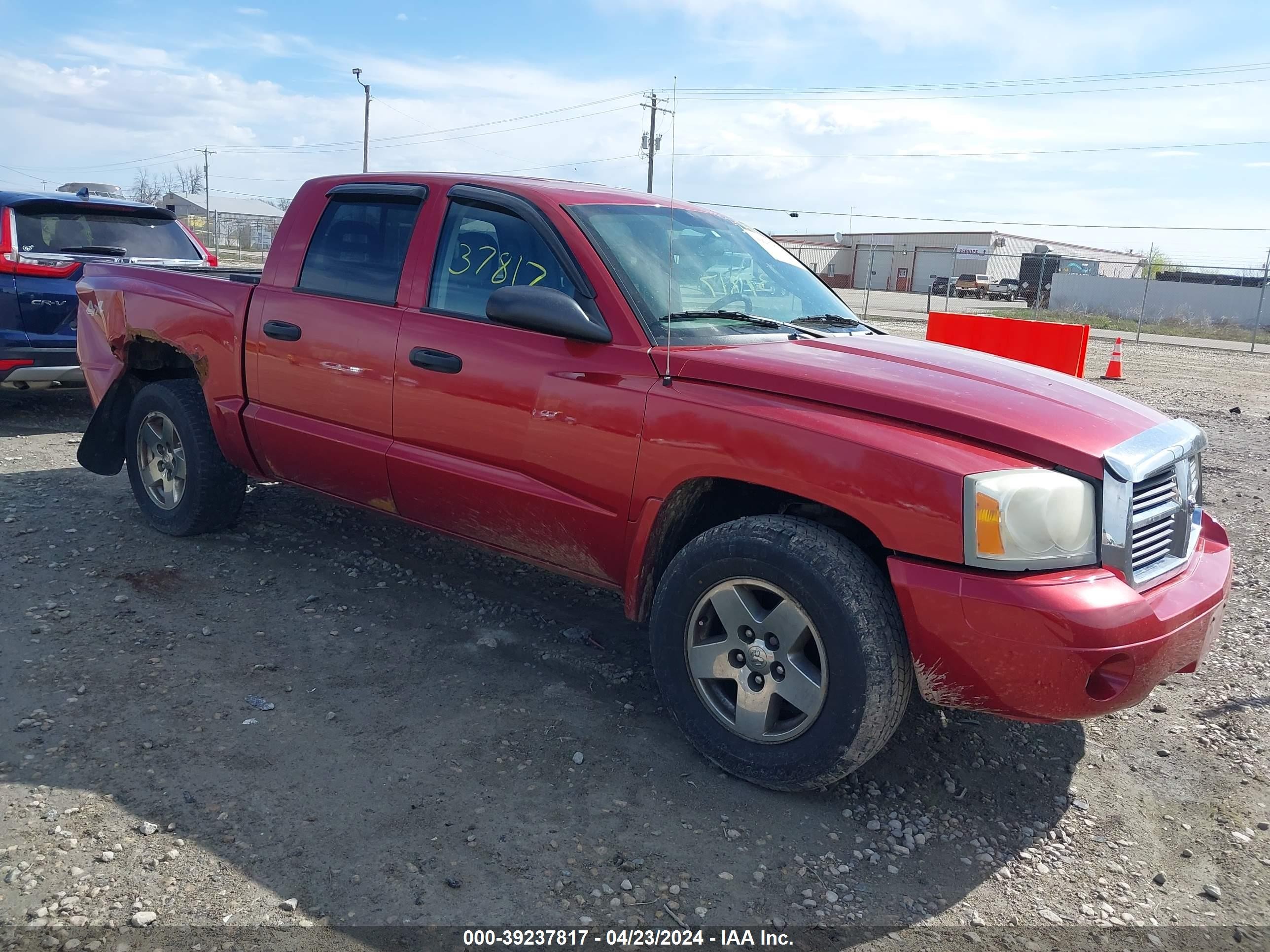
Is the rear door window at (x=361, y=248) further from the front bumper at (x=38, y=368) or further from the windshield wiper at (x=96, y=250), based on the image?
the windshield wiper at (x=96, y=250)

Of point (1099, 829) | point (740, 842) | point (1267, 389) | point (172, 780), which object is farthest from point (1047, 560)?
point (1267, 389)

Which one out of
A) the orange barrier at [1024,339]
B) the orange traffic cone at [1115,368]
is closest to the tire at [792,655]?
the orange barrier at [1024,339]

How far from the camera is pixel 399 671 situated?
149 inches

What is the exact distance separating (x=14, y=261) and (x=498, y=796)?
6752 millimetres

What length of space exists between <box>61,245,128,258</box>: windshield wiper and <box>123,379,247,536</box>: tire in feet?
11.2

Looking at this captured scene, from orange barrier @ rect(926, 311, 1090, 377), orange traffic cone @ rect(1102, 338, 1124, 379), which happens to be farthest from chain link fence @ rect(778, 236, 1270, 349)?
orange barrier @ rect(926, 311, 1090, 377)

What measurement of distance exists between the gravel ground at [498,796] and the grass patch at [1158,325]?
28.9 m

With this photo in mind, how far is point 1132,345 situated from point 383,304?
960 inches

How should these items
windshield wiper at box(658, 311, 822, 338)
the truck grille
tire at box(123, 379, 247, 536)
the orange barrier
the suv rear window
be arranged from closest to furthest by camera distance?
1. the truck grille
2. windshield wiper at box(658, 311, 822, 338)
3. tire at box(123, 379, 247, 536)
4. the suv rear window
5. the orange barrier

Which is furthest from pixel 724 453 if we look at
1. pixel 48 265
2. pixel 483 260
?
pixel 48 265

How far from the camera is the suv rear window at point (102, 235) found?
7.68m

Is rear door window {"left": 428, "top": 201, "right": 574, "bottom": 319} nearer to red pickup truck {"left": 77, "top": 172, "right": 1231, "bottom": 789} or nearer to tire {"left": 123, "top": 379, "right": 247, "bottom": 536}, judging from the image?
red pickup truck {"left": 77, "top": 172, "right": 1231, "bottom": 789}

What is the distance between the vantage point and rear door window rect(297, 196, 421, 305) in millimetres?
4074

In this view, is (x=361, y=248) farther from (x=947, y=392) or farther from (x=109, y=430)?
(x=947, y=392)
